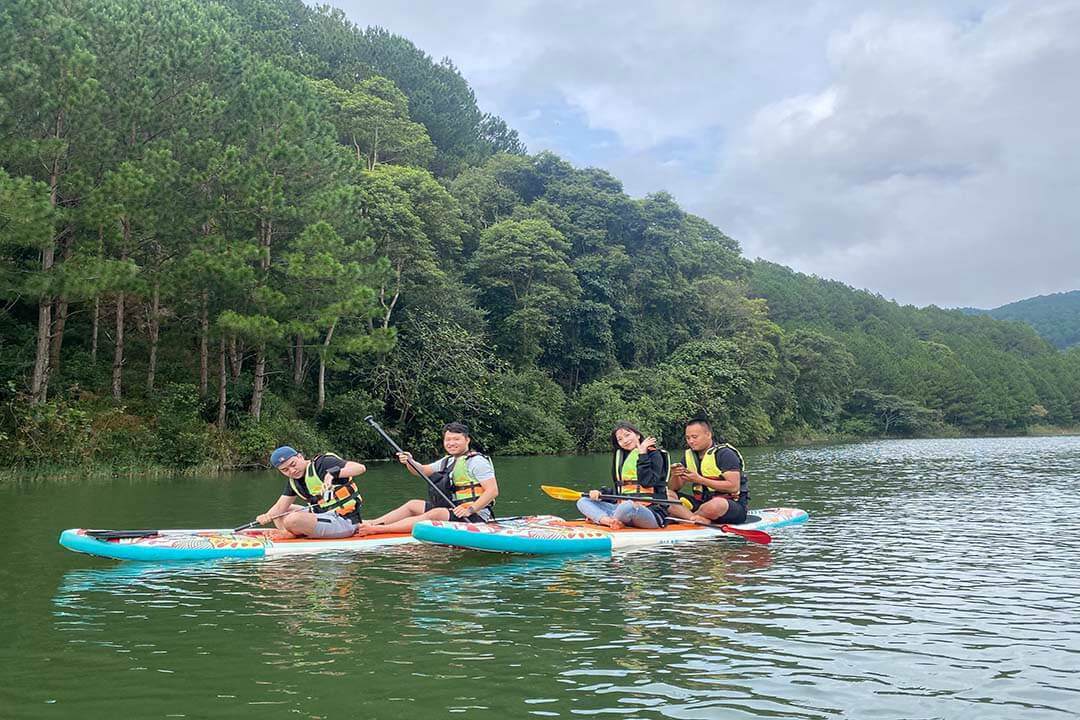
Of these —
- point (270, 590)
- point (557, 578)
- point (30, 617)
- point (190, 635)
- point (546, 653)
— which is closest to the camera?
point (546, 653)

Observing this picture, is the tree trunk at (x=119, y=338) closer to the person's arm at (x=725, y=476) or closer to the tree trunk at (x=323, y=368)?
the tree trunk at (x=323, y=368)

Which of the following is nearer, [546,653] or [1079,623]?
[546,653]

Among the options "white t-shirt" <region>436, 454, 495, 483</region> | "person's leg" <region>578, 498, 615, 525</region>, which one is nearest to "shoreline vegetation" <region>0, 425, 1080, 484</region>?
"white t-shirt" <region>436, 454, 495, 483</region>

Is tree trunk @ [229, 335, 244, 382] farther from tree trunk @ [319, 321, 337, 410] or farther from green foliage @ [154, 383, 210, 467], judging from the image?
tree trunk @ [319, 321, 337, 410]

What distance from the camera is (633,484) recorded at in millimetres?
11055

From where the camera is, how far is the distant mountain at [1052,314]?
133750 mm

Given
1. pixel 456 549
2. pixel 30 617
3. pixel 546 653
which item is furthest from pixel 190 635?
pixel 456 549

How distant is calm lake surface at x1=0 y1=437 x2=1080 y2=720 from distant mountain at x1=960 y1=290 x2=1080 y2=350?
132380 millimetres

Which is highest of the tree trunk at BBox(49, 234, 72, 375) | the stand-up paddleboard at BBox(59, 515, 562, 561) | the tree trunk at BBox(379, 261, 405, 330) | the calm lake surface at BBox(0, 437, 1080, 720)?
the tree trunk at BBox(379, 261, 405, 330)

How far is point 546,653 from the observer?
5594 millimetres

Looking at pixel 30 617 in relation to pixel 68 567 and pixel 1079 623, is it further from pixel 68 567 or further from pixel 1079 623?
pixel 1079 623

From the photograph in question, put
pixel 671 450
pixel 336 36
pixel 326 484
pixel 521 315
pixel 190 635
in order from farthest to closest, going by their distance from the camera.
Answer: pixel 336 36 → pixel 671 450 → pixel 521 315 → pixel 326 484 → pixel 190 635

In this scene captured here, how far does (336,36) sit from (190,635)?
2072 inches

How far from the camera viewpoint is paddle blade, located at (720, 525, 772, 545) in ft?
34.1
